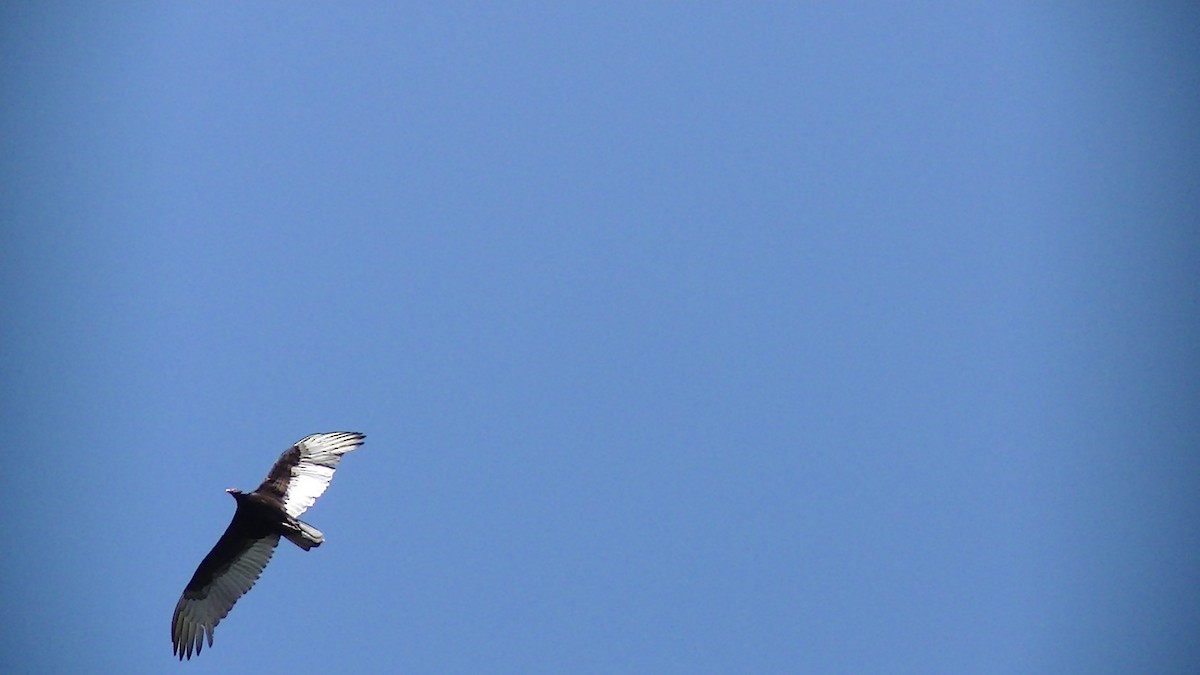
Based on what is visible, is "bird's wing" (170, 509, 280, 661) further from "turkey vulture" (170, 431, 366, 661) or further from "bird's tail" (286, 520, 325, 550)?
"bird's tail" (286, 520, 325, 550)

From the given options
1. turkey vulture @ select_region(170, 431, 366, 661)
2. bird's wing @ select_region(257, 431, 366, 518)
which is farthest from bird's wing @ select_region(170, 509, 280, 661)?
bird's wing @ select_region(257, 431, 366, 518)

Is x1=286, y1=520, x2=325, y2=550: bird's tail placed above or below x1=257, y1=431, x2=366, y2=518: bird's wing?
below

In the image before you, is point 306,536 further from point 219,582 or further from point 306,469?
point 219,582

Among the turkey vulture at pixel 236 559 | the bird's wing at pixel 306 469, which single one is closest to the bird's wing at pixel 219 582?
the turkey vulture at pixel 236 559

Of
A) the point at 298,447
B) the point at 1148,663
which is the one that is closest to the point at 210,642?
the point at 298,447

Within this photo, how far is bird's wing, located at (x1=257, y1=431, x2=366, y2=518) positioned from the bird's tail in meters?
0.55

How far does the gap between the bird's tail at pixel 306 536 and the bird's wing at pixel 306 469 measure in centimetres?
55

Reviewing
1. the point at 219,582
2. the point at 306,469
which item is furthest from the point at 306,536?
the point at 219,582

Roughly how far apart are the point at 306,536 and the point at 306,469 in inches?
80.8

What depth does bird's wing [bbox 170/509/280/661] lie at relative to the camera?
24406 millimetres

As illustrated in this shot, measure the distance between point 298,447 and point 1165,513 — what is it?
111 metres

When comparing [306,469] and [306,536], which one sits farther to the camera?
[306,469]

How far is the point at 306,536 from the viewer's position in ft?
77.0

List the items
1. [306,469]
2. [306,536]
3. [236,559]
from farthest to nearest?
1. [306,469]
2. [236,559]
3. [306,536]
